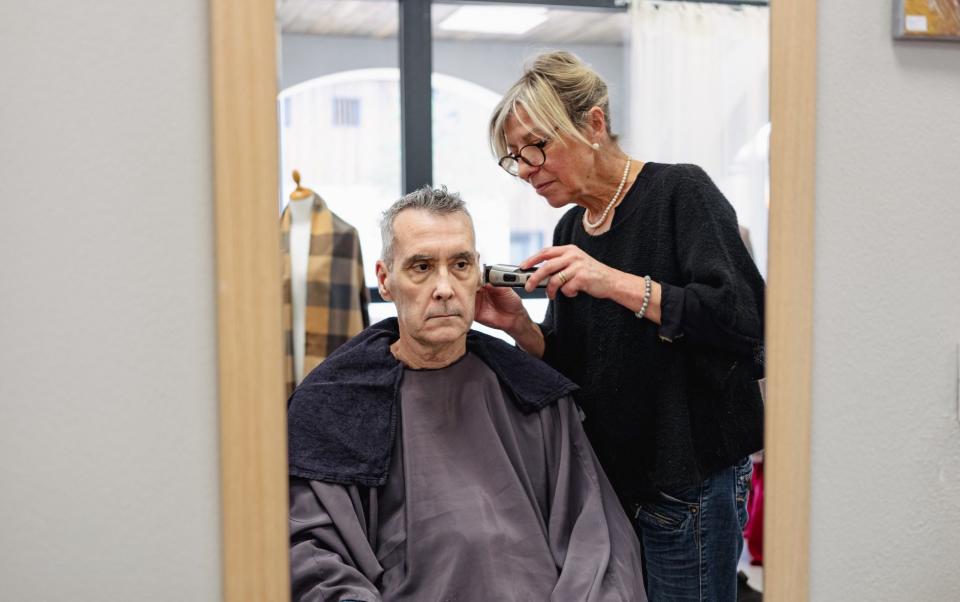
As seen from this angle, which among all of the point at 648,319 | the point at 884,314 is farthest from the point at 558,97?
the point at 884,314

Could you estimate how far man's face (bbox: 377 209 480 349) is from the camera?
1.59 metres

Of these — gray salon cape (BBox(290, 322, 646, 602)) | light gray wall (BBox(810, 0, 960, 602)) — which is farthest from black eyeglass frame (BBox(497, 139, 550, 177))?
light gray wall (BBox(810, 0, 960, 602))

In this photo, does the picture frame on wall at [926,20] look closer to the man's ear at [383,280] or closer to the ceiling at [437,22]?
the ceiling at [437,22]

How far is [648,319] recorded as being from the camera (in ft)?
4.90

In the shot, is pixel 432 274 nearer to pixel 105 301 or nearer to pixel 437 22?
pixel 437 22

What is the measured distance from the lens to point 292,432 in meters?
1.41

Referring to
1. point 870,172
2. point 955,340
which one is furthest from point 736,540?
A: point 870,172

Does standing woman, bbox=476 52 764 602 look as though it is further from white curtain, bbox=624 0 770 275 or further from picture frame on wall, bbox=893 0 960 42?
picture frame on wall, bbox=893 0 960 42

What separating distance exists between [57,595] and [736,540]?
3.52 ft

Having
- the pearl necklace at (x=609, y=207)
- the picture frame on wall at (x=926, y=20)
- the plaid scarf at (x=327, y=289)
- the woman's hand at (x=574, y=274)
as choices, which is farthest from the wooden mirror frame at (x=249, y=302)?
the picture frame on wall at (x=926, y=20)

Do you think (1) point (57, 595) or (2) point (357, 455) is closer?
(1) point (57, 595)

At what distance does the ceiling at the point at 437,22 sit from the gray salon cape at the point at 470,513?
622 mm

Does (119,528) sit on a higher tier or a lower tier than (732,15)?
lower

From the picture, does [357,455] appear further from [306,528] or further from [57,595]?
[57,595]
